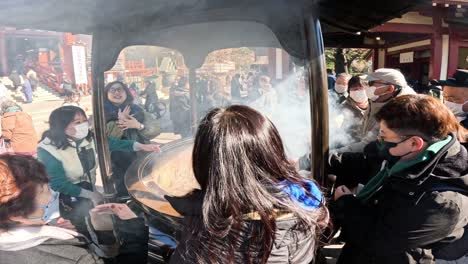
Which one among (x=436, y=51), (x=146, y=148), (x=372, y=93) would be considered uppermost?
(x=436, y=51)

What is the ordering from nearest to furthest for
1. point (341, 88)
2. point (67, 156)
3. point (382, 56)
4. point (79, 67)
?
1. point (67, 156)
2. point (341, 88)
3. point (382, 56)
4. point (79, 67)

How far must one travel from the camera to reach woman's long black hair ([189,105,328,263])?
81 centimetres

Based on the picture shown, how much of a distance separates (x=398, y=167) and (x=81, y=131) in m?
1.98

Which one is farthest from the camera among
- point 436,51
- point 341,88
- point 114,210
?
point 436,51

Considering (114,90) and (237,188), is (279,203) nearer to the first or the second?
(237,188)

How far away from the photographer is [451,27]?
8.07 m

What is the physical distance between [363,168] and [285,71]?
3976 millimetres

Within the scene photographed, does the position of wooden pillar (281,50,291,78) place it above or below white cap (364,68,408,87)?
above

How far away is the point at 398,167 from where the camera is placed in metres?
1.19

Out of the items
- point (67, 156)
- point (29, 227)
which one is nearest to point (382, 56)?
point (67, 156)

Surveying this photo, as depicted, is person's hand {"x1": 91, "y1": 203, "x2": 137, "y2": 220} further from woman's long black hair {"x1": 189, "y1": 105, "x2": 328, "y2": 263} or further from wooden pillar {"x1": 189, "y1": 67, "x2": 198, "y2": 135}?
wooden pillar {"x1": 189, "y1": 67, "x2": 198, "y2": 135}

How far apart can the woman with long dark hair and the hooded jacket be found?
1.41ft

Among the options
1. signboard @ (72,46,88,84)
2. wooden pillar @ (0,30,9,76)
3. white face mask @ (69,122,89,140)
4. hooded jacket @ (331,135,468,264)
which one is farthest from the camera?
signboard @ (72,46,88,84)

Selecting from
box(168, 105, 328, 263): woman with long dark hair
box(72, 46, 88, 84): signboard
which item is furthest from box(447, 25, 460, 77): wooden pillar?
box(72, 46, 88, 84): signboard
